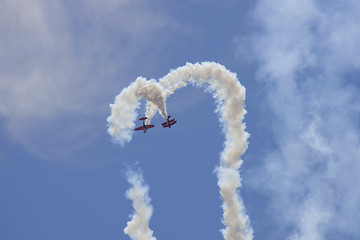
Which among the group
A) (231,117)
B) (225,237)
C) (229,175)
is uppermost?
(231,117)

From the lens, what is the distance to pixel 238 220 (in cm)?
13650

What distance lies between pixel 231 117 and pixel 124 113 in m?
22.6

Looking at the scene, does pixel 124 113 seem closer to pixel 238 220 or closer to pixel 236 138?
pixel 236 138

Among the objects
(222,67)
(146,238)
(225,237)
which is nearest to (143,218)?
(146,238)

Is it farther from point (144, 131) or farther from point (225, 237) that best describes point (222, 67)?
point (225, 237)

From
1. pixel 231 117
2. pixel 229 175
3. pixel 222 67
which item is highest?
pixel 222 67

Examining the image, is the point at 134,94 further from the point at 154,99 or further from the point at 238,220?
the point at 238,220

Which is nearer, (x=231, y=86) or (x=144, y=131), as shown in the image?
(x=231, y=86)

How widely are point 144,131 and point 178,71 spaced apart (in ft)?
55.8

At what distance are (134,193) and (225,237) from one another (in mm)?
22294

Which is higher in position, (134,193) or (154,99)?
(154,99)

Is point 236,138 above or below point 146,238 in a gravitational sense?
above

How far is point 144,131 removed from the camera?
142500 millimetres

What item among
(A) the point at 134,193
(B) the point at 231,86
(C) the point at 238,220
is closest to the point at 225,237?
(C) the point at 238,220
